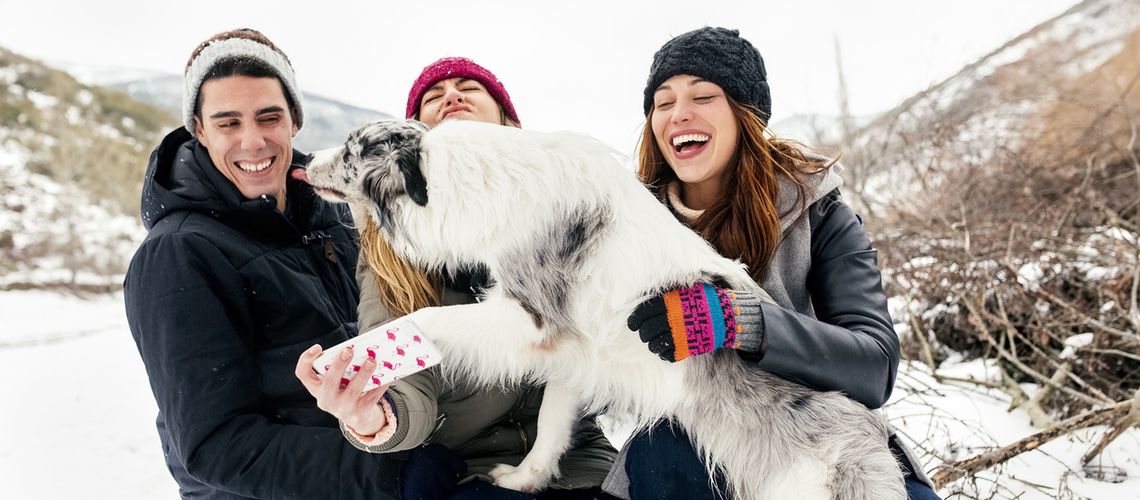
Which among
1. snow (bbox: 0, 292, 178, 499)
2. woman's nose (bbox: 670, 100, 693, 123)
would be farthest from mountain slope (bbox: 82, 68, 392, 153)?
snow (bbox: 0, 292, 178, 499)

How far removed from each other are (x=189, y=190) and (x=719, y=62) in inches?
70.2

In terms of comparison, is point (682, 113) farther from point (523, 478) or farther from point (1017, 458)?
point (1017, 458)

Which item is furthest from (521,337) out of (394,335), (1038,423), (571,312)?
(1038,423)

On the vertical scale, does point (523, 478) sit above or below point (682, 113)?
below

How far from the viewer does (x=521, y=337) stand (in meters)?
1.91

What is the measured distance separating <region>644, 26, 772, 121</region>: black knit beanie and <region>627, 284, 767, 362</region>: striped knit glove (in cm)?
78

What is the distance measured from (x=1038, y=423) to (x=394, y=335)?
3.97 m

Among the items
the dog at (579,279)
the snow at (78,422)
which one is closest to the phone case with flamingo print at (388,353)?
the dog at (579,279)

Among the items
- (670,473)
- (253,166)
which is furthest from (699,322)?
(253,166)

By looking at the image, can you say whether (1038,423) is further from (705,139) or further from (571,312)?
(571,312)

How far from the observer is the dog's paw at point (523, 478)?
6.74 ft

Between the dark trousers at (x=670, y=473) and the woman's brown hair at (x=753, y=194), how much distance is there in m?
0.64

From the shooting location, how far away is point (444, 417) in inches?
84.2

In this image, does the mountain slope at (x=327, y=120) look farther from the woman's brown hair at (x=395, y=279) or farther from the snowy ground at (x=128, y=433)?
the snowy ground at (x=128, y=433)
